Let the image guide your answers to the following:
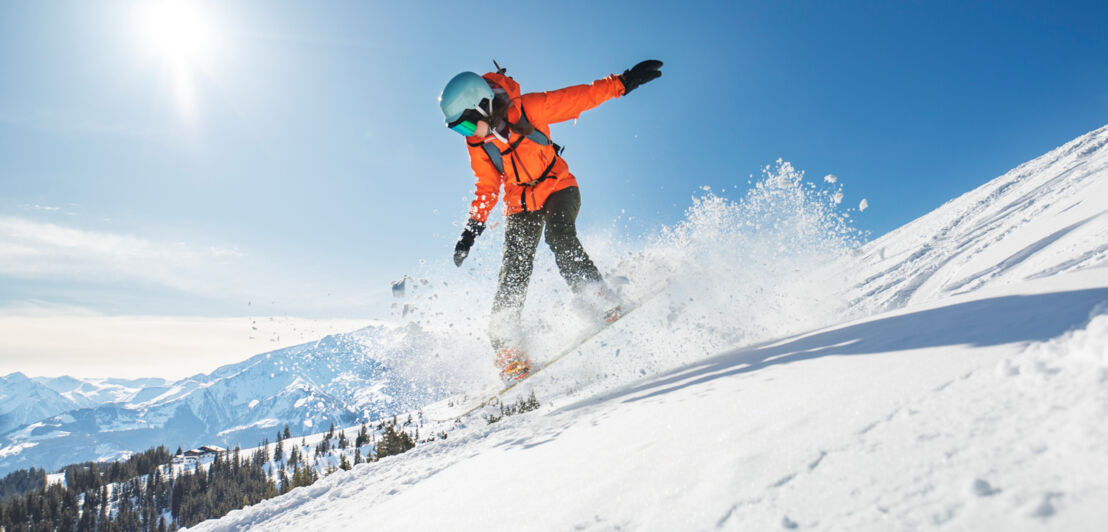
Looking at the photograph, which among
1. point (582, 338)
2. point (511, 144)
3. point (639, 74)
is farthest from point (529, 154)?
point (582, 338)

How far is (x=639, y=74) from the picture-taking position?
5082mm

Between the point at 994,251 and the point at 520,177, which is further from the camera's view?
the point at 994,251

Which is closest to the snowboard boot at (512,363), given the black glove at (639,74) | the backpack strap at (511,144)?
the backpack strap at (511,144)

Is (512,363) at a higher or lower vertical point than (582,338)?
lower

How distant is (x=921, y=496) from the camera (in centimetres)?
104

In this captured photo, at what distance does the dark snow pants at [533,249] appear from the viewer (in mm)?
5719

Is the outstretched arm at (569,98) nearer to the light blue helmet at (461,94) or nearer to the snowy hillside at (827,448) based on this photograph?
the light blue helmet at (461,94)

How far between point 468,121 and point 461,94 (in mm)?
270

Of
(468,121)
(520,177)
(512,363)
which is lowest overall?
(512,363)

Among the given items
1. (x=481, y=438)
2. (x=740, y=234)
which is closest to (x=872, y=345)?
(x=481, y=438)

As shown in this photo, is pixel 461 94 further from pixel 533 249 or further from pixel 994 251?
pixel 994 251

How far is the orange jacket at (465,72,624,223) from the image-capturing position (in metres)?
5.12

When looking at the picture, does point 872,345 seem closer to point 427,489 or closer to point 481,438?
point 427,489

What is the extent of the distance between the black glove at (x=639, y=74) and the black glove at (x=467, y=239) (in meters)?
2.34
